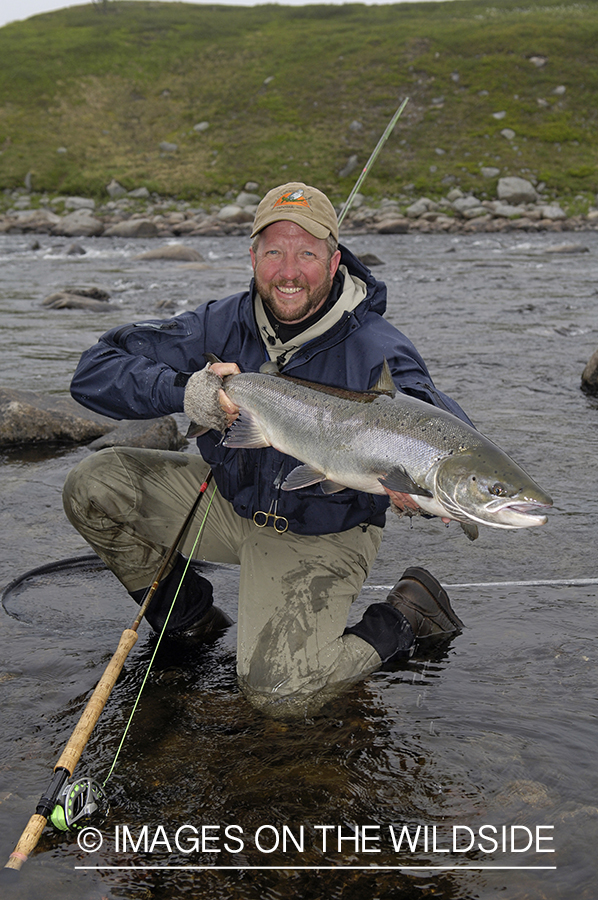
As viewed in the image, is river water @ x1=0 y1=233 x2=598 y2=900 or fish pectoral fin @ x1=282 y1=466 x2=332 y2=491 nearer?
river water @ x1=0 y1=233 x2=598 y2=900

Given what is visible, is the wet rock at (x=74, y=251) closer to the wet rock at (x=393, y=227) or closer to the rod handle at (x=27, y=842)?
the wet rock at (x=393, y=227)

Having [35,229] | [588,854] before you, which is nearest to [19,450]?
[588,854]

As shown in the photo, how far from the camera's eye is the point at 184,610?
426 centimetres

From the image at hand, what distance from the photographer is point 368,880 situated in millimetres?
2617

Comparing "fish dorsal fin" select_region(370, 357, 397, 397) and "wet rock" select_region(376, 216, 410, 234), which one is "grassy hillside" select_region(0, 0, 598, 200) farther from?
"fish dorsal fin" select_region(370, 357, 397, 397)

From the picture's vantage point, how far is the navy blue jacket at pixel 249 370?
3891 millimetres

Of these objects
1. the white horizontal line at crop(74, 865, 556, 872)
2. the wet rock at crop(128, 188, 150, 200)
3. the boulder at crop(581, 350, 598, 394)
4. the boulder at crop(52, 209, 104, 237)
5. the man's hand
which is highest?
the man's hand

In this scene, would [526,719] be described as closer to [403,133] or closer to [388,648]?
[388,648]

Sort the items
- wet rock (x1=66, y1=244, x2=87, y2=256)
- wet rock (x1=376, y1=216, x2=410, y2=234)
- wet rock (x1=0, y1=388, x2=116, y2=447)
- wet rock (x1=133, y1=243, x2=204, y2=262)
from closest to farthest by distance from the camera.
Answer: wet rock (x1=0, y1=388, x2=116, y2=447) < wet rock (x1=133, y1=243, x2=204, y2=262) < wet rock (x1=66, y1=244, x2=87, y2=256) < wet rock (x1=376, y1=216, x2=410, y2=234)

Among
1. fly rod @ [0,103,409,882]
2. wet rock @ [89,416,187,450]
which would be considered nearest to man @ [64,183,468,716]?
fly rod @ [0,103,409,882]

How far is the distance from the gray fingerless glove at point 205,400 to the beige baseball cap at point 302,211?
33.8 inches

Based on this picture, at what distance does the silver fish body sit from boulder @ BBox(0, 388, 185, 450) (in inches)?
135

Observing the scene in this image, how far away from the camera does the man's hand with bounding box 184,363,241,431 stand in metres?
3.77

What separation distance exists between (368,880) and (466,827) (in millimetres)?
444
